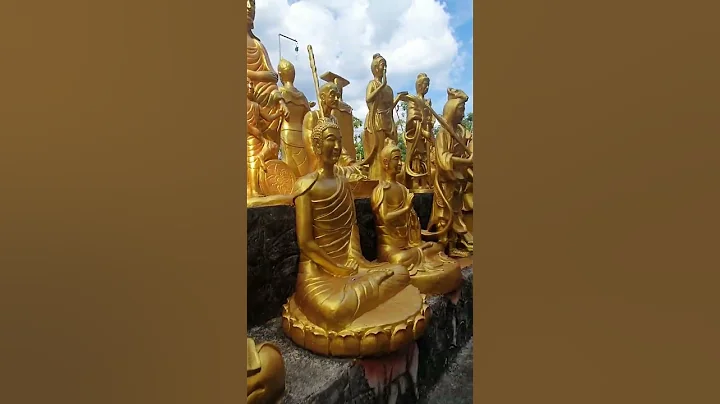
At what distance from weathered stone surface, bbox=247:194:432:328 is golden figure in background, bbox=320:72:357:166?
74.7 inches

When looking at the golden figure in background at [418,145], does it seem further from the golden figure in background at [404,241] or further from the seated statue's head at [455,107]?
the golden figure in background at [404,241]

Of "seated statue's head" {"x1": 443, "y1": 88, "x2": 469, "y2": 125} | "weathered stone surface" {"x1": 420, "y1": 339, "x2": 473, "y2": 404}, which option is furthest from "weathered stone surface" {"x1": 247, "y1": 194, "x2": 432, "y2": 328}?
"seated statue's head" {"x1": 443, "y1": 88, "x2": 469, "y2": 125}

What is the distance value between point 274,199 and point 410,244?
4.26ft

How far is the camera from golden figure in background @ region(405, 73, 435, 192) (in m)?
4.44

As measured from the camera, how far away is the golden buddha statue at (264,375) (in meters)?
1.33

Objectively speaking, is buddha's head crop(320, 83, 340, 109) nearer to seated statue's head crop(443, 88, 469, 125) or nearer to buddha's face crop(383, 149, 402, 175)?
buddha's face crop(383, 149, 402, 175)

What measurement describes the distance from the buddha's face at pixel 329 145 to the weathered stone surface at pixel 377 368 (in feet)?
3.38

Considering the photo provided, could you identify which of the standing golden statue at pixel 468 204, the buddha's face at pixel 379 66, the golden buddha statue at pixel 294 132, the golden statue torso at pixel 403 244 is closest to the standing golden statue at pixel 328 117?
the golden buddha statue at pixel 294 132

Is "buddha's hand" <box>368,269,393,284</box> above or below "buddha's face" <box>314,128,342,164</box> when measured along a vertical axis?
below

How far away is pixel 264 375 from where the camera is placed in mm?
1359

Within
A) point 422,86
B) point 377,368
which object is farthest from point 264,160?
point 422,86

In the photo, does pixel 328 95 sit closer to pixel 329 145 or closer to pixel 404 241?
pixel 329 145

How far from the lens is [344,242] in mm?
2479

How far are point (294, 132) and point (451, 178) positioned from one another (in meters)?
1.60
